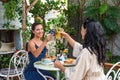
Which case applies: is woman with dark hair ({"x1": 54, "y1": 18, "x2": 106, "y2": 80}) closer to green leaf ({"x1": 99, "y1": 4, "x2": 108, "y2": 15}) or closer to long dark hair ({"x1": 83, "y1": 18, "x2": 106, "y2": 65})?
long dark hair ({"x1": 83, "y1": 18, "x2": 106, "y2": 65})

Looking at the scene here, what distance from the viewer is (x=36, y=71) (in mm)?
3652

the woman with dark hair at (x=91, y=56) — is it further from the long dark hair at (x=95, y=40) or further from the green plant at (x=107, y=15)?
the green plant at (x=107, y=15)

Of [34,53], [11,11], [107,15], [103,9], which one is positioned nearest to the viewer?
[34,53]

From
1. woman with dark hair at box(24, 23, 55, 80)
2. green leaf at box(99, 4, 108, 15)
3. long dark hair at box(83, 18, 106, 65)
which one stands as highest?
green leaf at box(99, 4, 108, 15)

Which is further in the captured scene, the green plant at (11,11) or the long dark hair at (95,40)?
the green plant at (11,11)

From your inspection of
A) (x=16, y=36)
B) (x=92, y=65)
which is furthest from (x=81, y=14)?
(x=92, y=65)

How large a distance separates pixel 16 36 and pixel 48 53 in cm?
214

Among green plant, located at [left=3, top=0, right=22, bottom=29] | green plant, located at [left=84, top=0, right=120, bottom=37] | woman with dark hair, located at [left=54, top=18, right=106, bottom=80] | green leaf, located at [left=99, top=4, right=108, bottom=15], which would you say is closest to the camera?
woman with dark hair, located at [left=54, top=18, right=106, bottom=80]

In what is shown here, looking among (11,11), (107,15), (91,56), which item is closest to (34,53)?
(91,56)

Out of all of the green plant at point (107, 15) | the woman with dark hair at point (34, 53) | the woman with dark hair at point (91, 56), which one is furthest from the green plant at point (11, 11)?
the woman with dark hair at point (91, 56)

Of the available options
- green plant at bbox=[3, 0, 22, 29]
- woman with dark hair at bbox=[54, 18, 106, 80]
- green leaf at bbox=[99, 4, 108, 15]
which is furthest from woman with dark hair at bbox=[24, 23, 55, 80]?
green leaf at bbox=[99, 4, 108, 15]

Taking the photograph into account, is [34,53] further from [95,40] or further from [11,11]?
[11,11]

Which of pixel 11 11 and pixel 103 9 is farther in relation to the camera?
pixel 103 9

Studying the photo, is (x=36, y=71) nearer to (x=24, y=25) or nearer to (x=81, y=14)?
(x=24, y=25)
